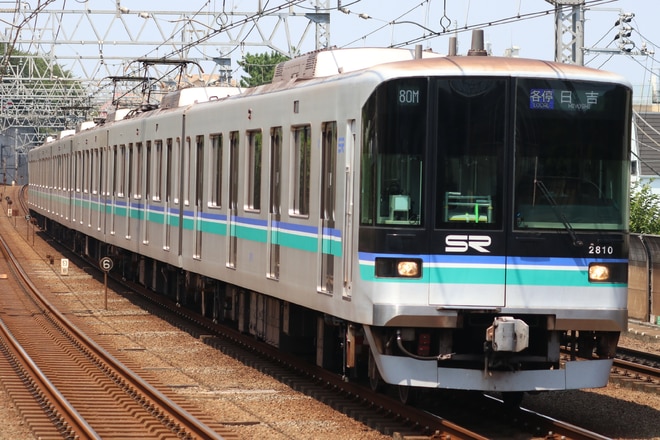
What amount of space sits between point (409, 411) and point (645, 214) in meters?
12.9

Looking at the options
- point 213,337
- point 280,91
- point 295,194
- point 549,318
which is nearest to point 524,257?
point 549,318

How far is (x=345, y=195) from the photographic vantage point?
1040 centimetres

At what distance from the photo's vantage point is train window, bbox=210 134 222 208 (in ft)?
50.3

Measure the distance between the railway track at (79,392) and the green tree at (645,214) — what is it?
31.9 feet

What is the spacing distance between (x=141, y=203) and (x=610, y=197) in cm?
1222

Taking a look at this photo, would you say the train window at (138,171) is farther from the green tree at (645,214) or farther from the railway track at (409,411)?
the green tree at (645,214)

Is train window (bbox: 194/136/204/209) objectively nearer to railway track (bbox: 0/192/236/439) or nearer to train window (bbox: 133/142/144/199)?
railway track (bbox: 0/192/236/439)

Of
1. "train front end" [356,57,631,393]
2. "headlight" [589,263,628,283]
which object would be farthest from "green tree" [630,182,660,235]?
"train front end" [356,57,631,393]

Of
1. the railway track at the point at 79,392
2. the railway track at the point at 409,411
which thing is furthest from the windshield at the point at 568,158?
the railway track at the point at 79,392

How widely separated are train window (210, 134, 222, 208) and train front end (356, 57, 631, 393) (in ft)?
18.3

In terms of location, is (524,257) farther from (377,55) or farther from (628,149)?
(377,55)

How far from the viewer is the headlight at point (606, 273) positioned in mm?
9828

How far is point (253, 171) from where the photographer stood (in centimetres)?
1373

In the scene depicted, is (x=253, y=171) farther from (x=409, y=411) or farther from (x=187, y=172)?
(x=409, y=411)
